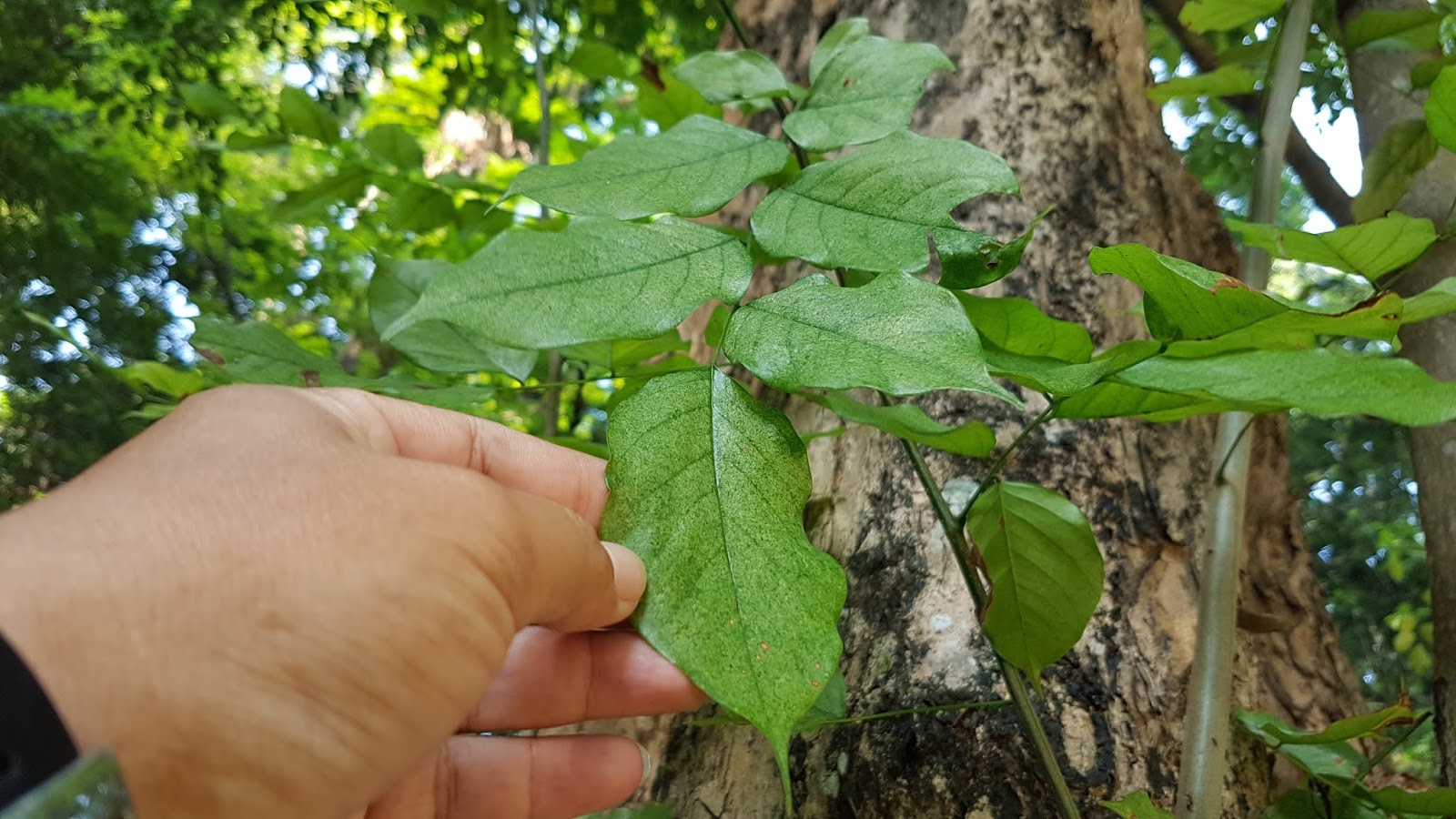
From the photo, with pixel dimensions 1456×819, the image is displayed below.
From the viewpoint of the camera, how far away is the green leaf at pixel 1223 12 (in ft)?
2.62

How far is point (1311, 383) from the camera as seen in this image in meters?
0.37

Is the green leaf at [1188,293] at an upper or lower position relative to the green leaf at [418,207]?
lower

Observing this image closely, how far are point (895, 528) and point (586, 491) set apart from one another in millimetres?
304

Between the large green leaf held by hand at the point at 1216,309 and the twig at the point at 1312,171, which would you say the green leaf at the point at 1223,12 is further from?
the twig at the point at 1312,171

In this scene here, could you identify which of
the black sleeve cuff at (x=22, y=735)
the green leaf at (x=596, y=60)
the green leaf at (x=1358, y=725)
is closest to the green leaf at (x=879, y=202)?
the black sleeve cuff at (x=22, y=735)

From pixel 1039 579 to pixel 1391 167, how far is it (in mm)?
775

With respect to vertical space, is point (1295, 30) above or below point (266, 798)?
above

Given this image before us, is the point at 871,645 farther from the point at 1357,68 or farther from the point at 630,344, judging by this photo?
the point at 1357,68

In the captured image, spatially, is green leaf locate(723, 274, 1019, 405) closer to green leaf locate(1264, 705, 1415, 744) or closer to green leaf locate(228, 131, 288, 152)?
green leaf locate(1264, 705, 1415, 744)

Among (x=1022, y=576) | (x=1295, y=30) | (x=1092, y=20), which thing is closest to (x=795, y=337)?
(x=1022, y=576)

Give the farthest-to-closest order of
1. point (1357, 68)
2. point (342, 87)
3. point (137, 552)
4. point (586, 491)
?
point (342, 87)
point (1357, 68)
point (586, 491)
point (137, 552)

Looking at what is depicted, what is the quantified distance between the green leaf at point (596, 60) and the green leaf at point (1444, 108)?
954mm

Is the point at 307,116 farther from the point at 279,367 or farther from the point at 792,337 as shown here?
the point at 792,337

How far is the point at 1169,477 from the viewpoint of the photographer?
88 cm
